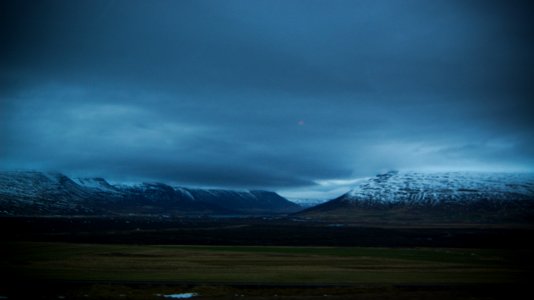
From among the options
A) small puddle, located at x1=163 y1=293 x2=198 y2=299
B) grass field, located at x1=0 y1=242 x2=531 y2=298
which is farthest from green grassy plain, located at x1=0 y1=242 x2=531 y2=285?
small puddle, located at x1=163 y1=293 x2=198 y2=299

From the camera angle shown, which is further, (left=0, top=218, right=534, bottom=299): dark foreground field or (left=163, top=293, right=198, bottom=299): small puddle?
(left=0, top=218, right=534, bottom=299): dark foreground field

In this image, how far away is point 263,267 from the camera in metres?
59.8

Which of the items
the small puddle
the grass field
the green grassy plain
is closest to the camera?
the small puddle

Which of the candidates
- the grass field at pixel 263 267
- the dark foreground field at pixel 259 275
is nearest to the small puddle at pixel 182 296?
the dark foreground field at pixel 259 275

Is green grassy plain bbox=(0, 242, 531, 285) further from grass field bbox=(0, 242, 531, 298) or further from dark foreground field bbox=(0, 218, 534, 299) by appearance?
dark foreground field bbox=(0, 218, 534, 299)

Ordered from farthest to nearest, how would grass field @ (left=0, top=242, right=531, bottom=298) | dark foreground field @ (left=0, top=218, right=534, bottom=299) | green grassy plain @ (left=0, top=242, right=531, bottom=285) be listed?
green grassy plain @ (left=0, top=242, right=531, bottom=285) → grass field @ (left=0, top=242, right=531, bottom=298) → dark foreground field @ (left=0, top=218, right=534, bottom=299)

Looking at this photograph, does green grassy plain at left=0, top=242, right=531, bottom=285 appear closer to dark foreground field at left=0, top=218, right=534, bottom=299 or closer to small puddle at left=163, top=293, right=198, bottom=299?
dark foreground field at left=0, top=218, right=534, bottom=299

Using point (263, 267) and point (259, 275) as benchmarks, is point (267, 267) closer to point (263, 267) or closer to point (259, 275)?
point (263, 267)

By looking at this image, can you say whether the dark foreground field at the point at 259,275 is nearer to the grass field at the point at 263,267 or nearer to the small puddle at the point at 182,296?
the grass field at the point at 263,267

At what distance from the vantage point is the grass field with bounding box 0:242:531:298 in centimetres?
4734

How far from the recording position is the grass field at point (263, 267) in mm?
47344

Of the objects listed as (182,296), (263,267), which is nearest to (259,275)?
(263,267)

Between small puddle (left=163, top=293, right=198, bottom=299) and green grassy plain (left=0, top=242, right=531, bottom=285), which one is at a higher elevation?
green grassy plain (left=0, top=242, right=531, bottom=285)

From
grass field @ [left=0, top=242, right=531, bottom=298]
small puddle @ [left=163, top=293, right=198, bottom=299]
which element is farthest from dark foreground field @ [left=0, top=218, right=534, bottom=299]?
small puddle @ [left=163, top=293, right=198, bottom=299]
